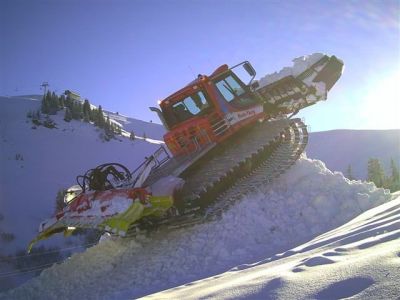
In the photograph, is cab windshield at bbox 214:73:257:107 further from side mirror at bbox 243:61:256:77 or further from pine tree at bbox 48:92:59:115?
pine tree at bbox 48:92:59:115

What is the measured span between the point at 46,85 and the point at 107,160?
21413 millimetres

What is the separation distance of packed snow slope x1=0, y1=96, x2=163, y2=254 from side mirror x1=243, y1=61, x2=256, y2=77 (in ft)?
59.0

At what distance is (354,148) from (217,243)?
89836 mm

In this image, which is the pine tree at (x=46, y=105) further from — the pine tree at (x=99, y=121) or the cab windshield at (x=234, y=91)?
the cab windshield at (x=234, y=91)

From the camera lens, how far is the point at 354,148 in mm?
93750

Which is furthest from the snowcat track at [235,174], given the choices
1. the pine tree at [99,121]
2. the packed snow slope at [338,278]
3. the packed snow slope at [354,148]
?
the packed snow slope at [354,148]

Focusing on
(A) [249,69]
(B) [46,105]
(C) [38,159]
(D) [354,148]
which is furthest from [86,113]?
(D) [354,148]

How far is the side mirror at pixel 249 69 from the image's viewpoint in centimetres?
1309

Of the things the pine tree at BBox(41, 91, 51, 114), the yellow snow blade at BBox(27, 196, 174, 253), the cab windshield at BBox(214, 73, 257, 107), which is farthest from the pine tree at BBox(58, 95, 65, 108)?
the yellow snow blade at BBox(27, 196, 174, 253)

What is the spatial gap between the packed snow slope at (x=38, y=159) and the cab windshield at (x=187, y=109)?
15.6m

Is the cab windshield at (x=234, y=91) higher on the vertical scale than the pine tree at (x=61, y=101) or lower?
lower

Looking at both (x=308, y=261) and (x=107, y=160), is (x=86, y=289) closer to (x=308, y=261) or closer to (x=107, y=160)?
(x=308, y=261)

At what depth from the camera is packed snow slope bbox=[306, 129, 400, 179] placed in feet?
274

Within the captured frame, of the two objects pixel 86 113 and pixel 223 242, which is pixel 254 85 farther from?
pixel 86 113
